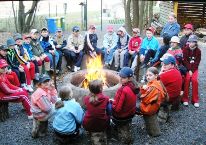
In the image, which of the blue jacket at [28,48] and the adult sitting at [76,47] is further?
the adult sitting at [76,47]

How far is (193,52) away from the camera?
7879mm

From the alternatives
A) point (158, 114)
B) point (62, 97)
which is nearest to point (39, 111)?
point (62, 97)

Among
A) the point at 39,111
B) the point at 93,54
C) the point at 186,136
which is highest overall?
the point at 93,54

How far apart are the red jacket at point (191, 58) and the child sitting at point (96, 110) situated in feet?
10.6

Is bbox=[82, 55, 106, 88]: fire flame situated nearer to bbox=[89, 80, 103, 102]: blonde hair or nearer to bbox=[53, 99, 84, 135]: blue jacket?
bbox=[53, 99, 84, 135]: blue jacket

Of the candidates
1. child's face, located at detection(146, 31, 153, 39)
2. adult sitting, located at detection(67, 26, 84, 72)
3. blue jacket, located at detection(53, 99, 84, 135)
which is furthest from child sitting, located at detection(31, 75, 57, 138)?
child's face, located at detection(146, 31, 153, 39)

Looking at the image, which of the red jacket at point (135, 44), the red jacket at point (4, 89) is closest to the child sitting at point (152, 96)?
the red jacket at point (4, 89)

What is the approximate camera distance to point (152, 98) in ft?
19.4

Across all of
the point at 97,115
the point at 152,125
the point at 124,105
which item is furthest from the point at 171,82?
the point at 97,115

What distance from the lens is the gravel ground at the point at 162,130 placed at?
19.6 feet

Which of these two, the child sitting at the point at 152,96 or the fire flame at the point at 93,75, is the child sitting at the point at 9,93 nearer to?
the fire flame at the point at 93,75

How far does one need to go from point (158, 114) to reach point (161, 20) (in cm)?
1580

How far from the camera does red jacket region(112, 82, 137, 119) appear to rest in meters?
5.59

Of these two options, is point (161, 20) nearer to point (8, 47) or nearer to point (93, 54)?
point (93, 54)
